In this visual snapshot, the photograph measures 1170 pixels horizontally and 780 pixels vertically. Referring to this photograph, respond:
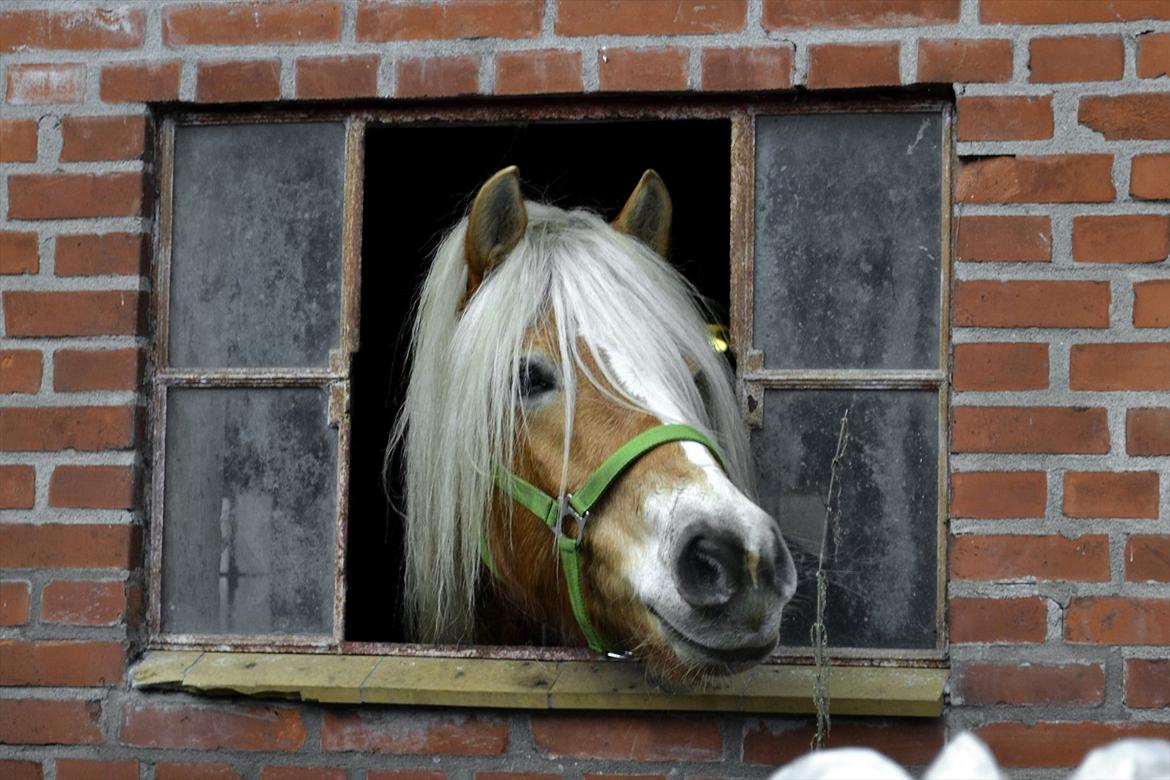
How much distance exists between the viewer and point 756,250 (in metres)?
2.86

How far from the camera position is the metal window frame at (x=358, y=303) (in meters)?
2.76

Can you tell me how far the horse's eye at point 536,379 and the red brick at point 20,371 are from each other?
1.03 m

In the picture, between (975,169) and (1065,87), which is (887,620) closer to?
(975,169)

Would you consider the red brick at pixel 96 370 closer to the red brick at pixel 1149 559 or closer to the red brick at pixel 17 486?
the red brick at pixel 17 486

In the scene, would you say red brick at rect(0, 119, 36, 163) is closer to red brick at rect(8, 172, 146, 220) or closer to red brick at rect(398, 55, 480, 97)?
red brick at rect(8, 172, 146, 220)

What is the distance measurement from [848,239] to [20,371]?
1712 mm

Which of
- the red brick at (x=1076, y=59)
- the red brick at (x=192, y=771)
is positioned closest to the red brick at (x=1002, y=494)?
the red brick at (x=1076, y=59)

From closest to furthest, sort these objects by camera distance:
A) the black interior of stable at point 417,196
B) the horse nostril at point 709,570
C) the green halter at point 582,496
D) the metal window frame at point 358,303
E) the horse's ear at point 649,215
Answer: the horse nostril at point 709,570, the green halter at point 582,496, the metal window frame at point 358,303, the horse's ear at point 649,215, the black interior of stable at point 417,196

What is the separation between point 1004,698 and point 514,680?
91 centimetres

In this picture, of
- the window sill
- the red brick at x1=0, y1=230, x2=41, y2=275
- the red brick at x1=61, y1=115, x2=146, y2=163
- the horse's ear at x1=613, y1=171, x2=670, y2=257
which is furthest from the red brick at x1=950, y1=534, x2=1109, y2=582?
the red brick at x1=0, y1=230, x2=41, y2=275

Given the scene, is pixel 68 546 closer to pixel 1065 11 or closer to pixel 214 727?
pixel 214 727

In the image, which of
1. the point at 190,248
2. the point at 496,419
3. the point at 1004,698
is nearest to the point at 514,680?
the point at 496,419

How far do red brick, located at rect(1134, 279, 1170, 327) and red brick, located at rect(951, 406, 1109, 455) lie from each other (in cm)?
18

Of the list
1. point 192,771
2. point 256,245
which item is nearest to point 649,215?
point 256,245
